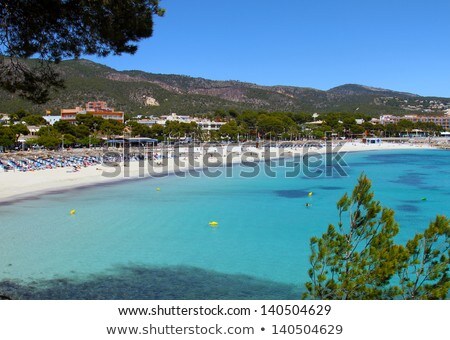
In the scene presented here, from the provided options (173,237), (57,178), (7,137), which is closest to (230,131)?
(7,137)

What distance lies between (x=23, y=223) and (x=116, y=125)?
4469 centimetres

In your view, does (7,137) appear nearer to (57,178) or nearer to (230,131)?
(57,178)

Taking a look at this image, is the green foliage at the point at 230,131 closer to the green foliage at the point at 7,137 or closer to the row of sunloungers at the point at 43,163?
the green foliage at the point at 7,137

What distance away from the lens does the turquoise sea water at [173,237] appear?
36.4 ft

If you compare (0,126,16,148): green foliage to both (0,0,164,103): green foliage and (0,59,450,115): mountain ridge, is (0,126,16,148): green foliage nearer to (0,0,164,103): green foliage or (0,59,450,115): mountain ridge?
(0,59,450,115): mountain ridge

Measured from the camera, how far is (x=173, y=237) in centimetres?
1664

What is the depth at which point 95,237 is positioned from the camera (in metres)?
16.4

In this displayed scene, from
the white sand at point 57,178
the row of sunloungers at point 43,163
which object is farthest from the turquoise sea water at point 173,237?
the row of sunloungers at point 43,163

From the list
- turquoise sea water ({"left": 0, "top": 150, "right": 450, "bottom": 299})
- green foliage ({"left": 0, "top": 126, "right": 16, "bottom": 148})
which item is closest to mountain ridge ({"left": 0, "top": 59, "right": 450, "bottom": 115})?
green foliage ({"left": 0, "top": 126, "right": 16, "bottom": 148})

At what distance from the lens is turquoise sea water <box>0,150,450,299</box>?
11086 millimetres

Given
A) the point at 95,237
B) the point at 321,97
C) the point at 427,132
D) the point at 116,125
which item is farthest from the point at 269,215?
the point at 321,97
